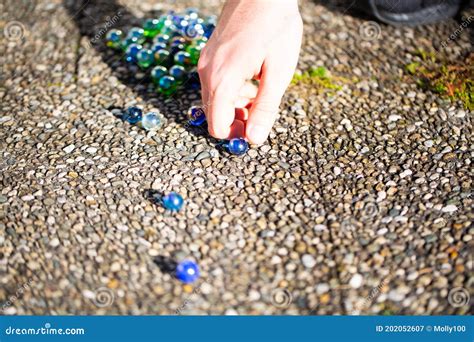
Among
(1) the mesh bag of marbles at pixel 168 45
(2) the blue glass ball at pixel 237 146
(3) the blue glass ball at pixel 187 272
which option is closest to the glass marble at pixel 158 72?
(1) the mesh bag of marbles at pixel 168 45

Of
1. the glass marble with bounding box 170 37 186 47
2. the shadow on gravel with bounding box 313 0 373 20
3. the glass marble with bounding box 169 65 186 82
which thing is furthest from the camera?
the shadow on gravel with bounding box 313 0 373 20

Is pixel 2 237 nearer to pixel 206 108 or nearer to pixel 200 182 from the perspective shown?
pixel 200 182

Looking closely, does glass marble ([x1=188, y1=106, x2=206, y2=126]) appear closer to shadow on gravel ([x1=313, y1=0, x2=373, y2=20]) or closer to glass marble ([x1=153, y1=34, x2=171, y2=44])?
glass marble ([x1=153, y1=34, x2=171, y2=44])

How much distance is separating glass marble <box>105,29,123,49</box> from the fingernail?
1.81 metres

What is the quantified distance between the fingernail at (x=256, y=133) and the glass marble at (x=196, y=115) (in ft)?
1.65

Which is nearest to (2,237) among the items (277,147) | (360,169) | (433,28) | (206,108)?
(206,108)

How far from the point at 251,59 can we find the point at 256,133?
52 cm

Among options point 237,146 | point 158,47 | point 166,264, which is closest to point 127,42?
point 158,47

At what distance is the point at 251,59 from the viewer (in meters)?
3.96

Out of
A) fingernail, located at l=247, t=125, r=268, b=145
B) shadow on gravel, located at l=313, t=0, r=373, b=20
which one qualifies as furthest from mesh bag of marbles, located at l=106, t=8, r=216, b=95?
shadow on gravel, located at l=313, t=0, r=373, b=20

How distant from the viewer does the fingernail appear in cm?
418

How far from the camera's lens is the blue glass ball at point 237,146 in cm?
426

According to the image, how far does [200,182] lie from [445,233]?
1.62 meters

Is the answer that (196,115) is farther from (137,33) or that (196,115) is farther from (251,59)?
(137,33)
